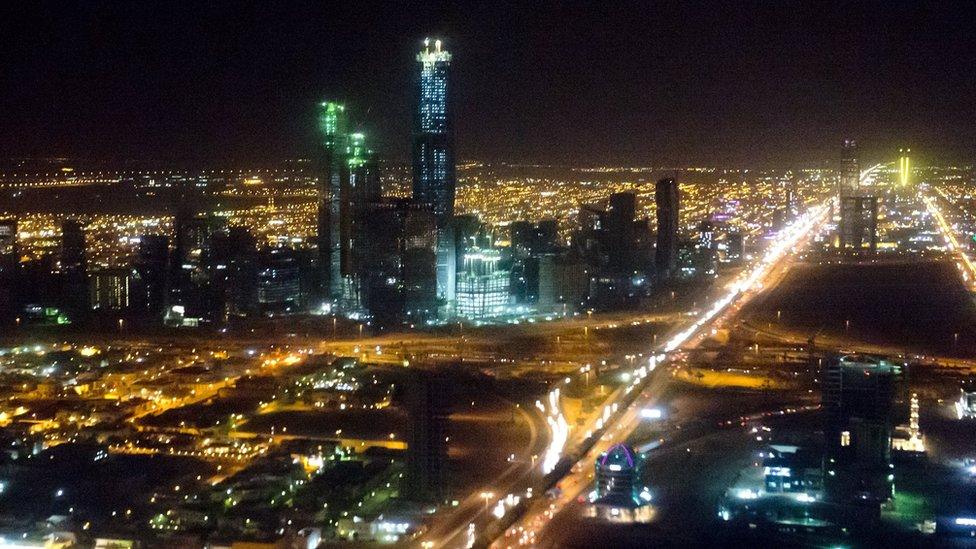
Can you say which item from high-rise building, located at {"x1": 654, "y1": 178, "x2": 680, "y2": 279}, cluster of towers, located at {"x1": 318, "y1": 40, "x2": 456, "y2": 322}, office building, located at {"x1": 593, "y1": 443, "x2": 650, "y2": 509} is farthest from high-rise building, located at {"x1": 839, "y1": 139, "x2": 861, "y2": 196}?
office building, located at {"x1": 593, "y1": 443, "x2": 650, "y2": 509}

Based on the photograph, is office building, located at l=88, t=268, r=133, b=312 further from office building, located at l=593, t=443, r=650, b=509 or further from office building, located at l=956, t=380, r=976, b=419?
office building, located at l=956, t=380, r=976, b=419

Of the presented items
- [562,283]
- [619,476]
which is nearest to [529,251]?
[562,283]

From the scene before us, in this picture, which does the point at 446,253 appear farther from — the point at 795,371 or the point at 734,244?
the point at 734,244

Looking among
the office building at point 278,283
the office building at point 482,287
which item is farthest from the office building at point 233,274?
the office building at point 482,287

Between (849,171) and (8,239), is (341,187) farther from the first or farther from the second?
(849,171)

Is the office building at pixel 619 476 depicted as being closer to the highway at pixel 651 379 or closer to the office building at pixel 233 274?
the highway at pixel 651 379

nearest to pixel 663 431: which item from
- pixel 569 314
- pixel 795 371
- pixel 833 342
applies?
pixel 795 371
